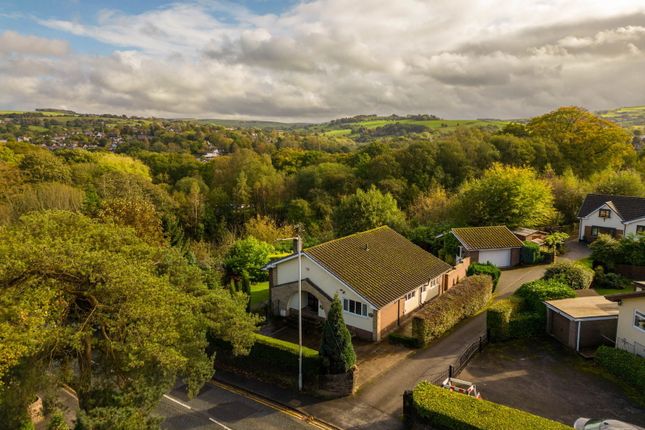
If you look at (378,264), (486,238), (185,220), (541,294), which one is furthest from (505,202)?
(185,220)

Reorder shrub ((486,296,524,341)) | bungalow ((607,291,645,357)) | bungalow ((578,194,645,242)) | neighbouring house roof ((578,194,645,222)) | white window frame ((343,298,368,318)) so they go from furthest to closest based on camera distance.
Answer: neighbouring house roof ((578,194,645,222)), bungalow ((578,194,645,242)), white window frame ((343,298,368,318)), shrub ((486,296,524,341)), bungalow ((607,291,645,357))

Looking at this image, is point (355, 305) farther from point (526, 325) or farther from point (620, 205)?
point (620, 205)

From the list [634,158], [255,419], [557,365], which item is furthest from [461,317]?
[634,158]

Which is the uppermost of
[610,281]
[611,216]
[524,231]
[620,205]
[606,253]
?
[620,205]

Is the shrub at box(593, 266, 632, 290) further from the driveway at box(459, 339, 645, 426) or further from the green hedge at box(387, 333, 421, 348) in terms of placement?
the green hedge at box(387, 333, 421, 348)

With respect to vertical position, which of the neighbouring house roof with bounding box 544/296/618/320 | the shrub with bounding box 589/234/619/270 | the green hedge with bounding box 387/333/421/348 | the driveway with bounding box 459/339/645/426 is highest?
the shrub with bounding box 589/234/619/270

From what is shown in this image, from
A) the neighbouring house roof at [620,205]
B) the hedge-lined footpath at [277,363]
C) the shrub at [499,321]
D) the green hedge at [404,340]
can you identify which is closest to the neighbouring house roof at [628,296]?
the shrub at [499,321]

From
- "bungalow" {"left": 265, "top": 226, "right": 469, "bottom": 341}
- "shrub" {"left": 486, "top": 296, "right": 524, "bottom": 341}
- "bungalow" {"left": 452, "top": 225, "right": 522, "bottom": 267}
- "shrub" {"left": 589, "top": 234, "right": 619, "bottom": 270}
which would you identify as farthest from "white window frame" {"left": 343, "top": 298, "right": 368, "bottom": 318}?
"shrub" {"left": 589, "top": 234, "right": 619, "bottom": 270}

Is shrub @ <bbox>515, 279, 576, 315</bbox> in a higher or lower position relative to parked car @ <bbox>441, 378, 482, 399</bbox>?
higher
